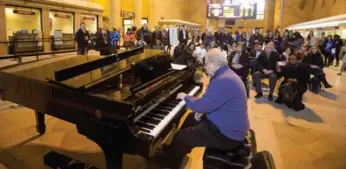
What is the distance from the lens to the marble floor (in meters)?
3.54

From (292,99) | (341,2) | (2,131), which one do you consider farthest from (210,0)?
(2,131)

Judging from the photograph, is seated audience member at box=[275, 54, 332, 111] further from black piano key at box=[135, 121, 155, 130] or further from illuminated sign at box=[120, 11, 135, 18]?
illuminated sign at box=[120, 11, 135, 18]

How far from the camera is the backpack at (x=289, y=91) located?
6.36 metres

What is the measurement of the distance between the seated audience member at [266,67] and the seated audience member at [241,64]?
1.02ft

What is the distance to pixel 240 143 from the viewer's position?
260 centimetres

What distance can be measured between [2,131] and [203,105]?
346 centimetres

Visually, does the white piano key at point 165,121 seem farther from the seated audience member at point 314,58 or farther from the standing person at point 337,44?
the standing person at point 337,44

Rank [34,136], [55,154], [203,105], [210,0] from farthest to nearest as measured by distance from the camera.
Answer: [210,0] < [34,136] < [55,154] < [203,105]

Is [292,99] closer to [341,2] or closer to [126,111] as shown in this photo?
[126,111]

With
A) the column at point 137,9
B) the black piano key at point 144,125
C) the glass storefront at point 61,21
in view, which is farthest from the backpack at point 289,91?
the column at point 137,9

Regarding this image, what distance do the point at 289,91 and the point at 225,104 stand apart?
457 cm

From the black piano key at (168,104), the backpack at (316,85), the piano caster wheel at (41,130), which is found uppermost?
the black piano key at (168,104)

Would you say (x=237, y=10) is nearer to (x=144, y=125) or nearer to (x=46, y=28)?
(x=46, y=28)

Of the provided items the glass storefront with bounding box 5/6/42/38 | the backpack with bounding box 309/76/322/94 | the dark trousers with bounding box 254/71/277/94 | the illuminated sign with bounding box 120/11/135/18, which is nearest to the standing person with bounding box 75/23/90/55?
the glass storefront with bounding box 5/6/42/38
